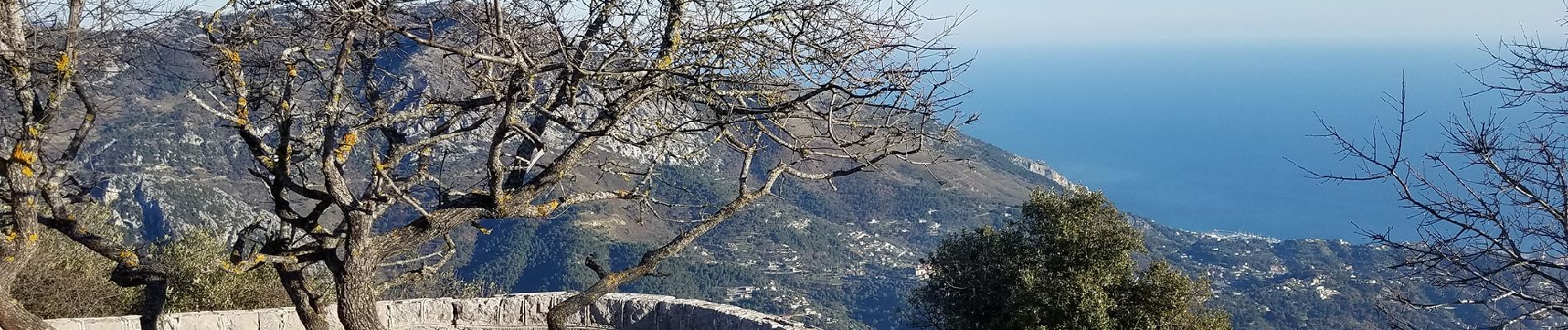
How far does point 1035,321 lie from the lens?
1091 centimetres

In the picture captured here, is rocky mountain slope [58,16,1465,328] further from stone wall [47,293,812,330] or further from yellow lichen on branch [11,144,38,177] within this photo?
yellow lichen on branch [11,144,38,177]

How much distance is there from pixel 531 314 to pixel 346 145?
171 inches

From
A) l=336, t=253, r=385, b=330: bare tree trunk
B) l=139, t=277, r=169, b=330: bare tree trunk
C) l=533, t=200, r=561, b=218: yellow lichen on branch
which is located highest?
l=533, t=200, r=561, b=218: yellow lichen on branch

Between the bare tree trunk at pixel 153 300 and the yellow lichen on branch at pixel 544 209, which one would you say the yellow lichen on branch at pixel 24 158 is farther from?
the yellow lichen on branch at pixel 544 209

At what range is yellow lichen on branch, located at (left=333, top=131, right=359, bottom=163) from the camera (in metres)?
5.63

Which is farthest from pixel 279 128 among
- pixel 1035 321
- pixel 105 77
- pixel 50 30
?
pixel 1035 321

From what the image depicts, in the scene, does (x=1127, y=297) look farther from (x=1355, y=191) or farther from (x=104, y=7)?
(x=1355, y=191)

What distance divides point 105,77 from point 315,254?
12.0ft

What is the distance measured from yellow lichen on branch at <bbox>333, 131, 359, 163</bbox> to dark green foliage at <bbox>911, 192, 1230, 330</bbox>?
265 inches

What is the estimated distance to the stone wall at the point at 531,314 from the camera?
9008 mm

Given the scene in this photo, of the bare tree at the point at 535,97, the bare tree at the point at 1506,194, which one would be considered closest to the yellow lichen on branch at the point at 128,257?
the bare tree at the point at 535,97

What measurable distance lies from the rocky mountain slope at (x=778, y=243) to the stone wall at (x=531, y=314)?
27865 mm

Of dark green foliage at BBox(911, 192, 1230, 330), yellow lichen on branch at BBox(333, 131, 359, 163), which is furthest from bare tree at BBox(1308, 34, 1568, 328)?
yellow lichen on branch at BBox(333, 131, 359, 163)

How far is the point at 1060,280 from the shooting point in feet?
37.1
